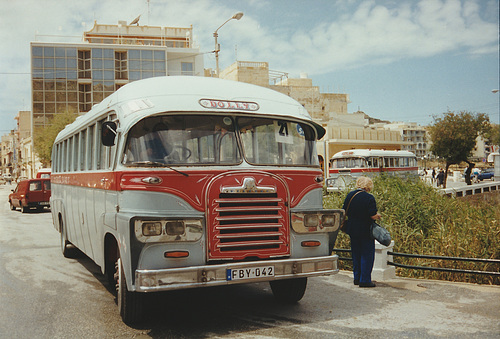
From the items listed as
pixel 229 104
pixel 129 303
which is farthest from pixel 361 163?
pixel 129 303

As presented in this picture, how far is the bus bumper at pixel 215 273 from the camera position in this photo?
556 cm

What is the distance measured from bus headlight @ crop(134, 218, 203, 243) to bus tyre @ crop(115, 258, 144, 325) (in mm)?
912

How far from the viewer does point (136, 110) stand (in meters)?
6.26

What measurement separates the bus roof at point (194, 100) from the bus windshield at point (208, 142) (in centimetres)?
11

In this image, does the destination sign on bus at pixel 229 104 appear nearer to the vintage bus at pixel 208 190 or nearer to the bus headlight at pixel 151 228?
the vintage bus at pixel 208 190

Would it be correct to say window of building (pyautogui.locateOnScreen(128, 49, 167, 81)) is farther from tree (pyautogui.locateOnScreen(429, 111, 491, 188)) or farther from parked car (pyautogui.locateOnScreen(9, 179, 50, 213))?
parked car (pyautogui.locateOnScreen(9, 179, 50, 213))

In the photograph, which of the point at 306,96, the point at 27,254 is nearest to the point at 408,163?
the point at 27,254

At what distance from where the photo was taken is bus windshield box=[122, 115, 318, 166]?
613cm

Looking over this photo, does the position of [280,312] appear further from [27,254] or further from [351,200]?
[27,254]

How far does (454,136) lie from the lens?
50094 mm

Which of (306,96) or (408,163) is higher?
(306,96)

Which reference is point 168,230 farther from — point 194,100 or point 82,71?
point 82,71

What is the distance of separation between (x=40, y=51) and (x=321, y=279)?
64765mm

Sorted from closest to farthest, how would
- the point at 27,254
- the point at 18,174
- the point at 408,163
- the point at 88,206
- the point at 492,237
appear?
the point at 88,206, the point at 492,237, the point at 27,254, the point at 408,163, the point at 18,174
